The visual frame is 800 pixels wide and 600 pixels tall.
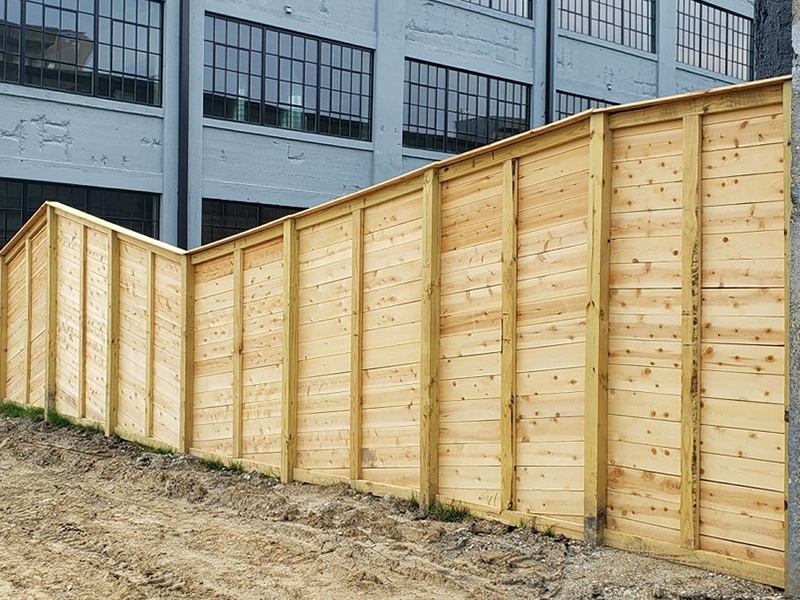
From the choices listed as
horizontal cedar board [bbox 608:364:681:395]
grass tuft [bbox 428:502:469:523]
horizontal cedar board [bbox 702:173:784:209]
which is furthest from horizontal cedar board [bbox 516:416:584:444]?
horizontal cedar board [bbox 702:173:784:209]

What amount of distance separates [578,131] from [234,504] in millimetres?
4635

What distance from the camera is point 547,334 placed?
23.4 ft

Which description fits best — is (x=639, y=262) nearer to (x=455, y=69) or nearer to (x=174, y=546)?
(x=174, y=546)

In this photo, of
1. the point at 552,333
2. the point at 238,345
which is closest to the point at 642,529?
the point at 552,333

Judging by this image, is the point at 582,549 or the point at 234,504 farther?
the point at 234,504

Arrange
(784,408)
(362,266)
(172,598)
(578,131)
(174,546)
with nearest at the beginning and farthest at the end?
(784,408) → (172,598) → (578,131) → (174,546) → (362,266)

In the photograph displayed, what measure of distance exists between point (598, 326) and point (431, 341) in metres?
1.77

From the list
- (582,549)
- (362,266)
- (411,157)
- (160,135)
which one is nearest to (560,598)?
(582,549)

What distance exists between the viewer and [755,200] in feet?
19.4

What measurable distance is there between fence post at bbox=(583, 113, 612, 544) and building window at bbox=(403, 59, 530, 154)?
58.1 ft

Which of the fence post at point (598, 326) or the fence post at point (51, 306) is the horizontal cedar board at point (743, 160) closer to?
the fence post at point (598, 326)

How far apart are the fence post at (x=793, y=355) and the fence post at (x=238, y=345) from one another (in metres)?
6.24

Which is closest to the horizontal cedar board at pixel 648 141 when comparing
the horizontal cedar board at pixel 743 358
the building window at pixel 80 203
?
the horizontal cedar board at pixel 743 358

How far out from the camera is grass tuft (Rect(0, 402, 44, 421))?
45.5ft
